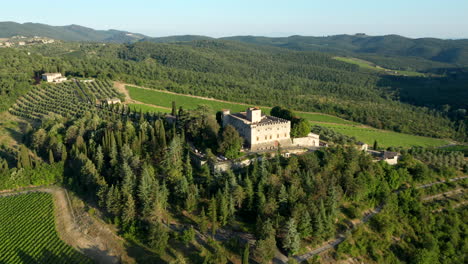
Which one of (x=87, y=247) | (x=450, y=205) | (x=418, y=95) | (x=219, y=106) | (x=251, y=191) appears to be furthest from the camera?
(x=418, y=95)

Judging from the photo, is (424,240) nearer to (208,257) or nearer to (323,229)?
(323,229)

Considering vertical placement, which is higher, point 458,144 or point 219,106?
point 219,106

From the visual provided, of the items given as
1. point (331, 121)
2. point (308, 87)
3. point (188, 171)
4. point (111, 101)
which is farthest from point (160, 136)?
point (308, 87)

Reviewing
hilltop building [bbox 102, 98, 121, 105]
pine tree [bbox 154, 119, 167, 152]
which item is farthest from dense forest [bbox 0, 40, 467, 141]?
pine tree [bbox 154, 119, 167, 152]

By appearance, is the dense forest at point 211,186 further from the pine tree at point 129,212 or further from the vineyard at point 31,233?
the vineyard at point 31,233

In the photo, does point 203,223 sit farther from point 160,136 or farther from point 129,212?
point 160,136

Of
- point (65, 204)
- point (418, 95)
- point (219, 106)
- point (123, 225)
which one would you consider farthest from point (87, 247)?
point (418, 95)

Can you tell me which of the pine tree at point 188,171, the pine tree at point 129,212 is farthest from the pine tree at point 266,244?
the pine tree at point 129,212

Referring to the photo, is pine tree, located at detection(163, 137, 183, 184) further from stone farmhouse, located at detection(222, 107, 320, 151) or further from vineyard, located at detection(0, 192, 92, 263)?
vineyard, located at detection(0, 192, 92, 263)
